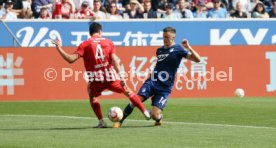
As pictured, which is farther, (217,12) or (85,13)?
(217,12)

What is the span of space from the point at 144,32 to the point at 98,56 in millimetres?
13654

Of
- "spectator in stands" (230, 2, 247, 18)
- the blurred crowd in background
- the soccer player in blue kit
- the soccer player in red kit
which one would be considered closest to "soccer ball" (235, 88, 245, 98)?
the blurred crowd in background

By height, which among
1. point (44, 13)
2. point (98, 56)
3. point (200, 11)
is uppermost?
point (98, 56)

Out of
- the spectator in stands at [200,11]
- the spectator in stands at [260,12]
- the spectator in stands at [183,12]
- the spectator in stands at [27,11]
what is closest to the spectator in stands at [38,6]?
the spectator in stands at [27,11]

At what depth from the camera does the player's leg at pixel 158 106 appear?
1672 cm

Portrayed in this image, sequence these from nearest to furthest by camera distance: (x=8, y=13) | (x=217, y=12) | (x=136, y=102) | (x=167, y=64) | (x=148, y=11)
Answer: (x=136, y=102), (x=167, y=64), (x=8, y=13), (x=148, y=11), (x=217, y=12)

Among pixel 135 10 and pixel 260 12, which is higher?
pixel 135 10

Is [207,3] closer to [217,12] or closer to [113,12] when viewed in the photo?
[217,12]

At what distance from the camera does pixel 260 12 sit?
32.2 metres

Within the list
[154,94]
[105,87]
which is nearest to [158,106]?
[154,94]

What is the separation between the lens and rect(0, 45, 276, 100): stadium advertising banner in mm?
26281

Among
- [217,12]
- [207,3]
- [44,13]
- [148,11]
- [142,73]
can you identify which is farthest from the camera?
[207,3]

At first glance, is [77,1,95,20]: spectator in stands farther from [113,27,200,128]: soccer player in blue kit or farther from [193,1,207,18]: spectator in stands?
[113,27,200,128]: soccer player in blue kit

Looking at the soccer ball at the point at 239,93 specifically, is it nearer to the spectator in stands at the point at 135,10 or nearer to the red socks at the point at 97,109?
the spectator in stands at the point at 135,10
